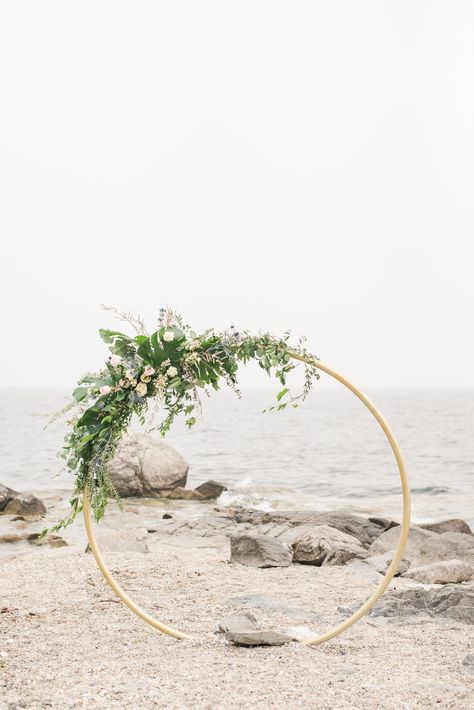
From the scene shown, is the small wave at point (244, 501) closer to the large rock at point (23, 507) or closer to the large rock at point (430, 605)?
the large rock at point (23, 507)

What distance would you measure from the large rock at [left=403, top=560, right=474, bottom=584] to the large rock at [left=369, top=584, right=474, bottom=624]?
1.27 metres

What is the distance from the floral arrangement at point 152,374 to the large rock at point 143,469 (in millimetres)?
9725

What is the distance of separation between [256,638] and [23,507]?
9.08 metres

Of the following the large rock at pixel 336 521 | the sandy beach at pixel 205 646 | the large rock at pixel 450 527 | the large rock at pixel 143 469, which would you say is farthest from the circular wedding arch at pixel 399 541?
the large rock at pixel 143 469

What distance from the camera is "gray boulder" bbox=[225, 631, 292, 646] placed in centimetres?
473

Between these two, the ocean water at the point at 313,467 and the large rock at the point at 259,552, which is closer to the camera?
the large rock at the point at 259,552

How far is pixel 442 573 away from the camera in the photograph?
292 inches

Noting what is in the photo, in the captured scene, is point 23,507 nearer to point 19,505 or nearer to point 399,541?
point 19,505

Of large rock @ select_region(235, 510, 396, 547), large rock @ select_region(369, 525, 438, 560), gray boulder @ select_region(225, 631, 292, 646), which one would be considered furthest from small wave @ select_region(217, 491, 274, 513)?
gray boulder @ select_region(225, 631, 292, 646)

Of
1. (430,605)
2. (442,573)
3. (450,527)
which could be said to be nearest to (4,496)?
(450,527)

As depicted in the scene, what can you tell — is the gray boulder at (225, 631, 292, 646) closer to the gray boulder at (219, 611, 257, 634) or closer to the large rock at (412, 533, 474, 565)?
the gray boulder at (219, 611, 257, 634)

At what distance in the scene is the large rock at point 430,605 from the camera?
18.5 feet

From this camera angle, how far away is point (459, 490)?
17.2m

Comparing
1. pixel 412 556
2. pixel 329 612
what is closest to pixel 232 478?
pixel 412 556
